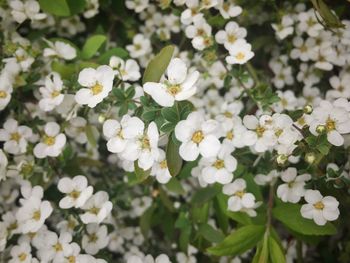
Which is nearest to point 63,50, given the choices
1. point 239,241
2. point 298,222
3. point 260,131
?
point 260,131

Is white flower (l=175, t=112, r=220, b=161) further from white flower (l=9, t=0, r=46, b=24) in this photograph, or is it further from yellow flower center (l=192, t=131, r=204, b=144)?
white flower (l=9, t=0, r=46, b=24)

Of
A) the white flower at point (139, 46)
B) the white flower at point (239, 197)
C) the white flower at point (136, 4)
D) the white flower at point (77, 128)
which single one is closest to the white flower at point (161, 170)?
the white flower at point (239, 197)

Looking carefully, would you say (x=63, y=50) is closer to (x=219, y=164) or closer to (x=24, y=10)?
(x=24, y=10)

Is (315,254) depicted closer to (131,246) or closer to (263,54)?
(131,246)

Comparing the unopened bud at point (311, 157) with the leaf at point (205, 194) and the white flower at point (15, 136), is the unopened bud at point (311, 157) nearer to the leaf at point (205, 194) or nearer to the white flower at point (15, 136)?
the leaf at point (205, 194)

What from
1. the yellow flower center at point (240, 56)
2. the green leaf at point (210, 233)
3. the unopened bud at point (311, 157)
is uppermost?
the yellow flower center at point (240, 56)

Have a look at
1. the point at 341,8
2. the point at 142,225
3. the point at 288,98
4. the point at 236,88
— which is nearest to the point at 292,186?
the point at 288,98
